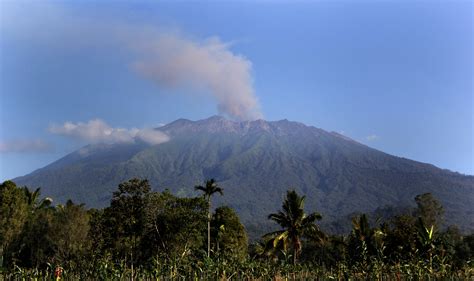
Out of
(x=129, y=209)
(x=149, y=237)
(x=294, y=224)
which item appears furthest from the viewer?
(x=294, y=224)

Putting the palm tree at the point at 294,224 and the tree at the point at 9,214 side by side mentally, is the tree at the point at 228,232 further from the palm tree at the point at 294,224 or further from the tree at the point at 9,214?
the tree at the point at 9,214

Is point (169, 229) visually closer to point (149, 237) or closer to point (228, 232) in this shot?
point (149, 237)

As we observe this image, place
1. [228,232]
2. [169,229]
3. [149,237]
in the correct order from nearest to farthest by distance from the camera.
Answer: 1. [169,229]
2. [149,237]
3. [228,232]

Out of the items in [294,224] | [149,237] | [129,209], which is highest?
[129,209]

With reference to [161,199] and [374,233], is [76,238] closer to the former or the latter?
[161,199]

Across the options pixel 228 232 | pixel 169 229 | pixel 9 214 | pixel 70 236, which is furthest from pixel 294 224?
pixel 9 214

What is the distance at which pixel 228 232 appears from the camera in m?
55.2

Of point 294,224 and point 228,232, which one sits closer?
point 294,224

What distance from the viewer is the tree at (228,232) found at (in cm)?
5334

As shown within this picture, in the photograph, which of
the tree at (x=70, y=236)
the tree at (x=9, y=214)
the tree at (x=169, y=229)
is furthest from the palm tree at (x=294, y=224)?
the tree at (x=9, y=214)

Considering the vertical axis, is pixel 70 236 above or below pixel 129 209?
below

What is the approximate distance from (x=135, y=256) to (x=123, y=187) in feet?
22.1

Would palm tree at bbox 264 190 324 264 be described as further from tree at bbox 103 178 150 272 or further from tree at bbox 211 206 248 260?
tree at bbox 103 178 150 272

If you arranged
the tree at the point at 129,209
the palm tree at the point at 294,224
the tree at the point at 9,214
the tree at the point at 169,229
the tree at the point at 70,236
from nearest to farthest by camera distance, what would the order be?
the tree at the point at 129,209
the tree at the point at 169,229
the tree at the point at 70,236
the tree at the point at 9,214
the palm tree at the point at 294,224
